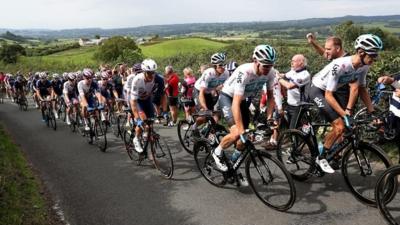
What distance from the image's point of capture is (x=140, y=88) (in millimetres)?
7965

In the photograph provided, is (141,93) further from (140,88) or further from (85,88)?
(85,88)

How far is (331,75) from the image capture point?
5758 mm

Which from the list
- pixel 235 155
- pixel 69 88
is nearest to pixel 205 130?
pixel 235 155

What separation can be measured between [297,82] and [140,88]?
10.4ft

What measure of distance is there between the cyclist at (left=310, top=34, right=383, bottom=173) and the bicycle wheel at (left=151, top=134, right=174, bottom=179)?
2.89m

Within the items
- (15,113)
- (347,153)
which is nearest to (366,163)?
(347,153)

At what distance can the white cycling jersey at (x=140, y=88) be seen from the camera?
7.89 metres

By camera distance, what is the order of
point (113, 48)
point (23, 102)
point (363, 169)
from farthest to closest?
point (113, 48) → point (23, 102) → point (363, 169)

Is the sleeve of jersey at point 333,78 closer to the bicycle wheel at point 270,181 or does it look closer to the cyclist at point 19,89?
the bicycle wheel at point 270,181

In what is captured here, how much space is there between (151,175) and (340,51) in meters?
4.29

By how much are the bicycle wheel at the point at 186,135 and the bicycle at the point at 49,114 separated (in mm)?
7202

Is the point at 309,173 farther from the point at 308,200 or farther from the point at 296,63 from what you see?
the point at 296,63

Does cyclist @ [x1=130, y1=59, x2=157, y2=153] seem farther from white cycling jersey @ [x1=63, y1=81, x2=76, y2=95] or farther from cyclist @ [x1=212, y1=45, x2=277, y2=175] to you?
white cycling jersey @ [x1=63, y1=81, x2=76, y2=95]

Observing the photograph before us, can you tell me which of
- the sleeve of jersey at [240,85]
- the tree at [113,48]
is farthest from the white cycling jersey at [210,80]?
the tree at [113,48]
